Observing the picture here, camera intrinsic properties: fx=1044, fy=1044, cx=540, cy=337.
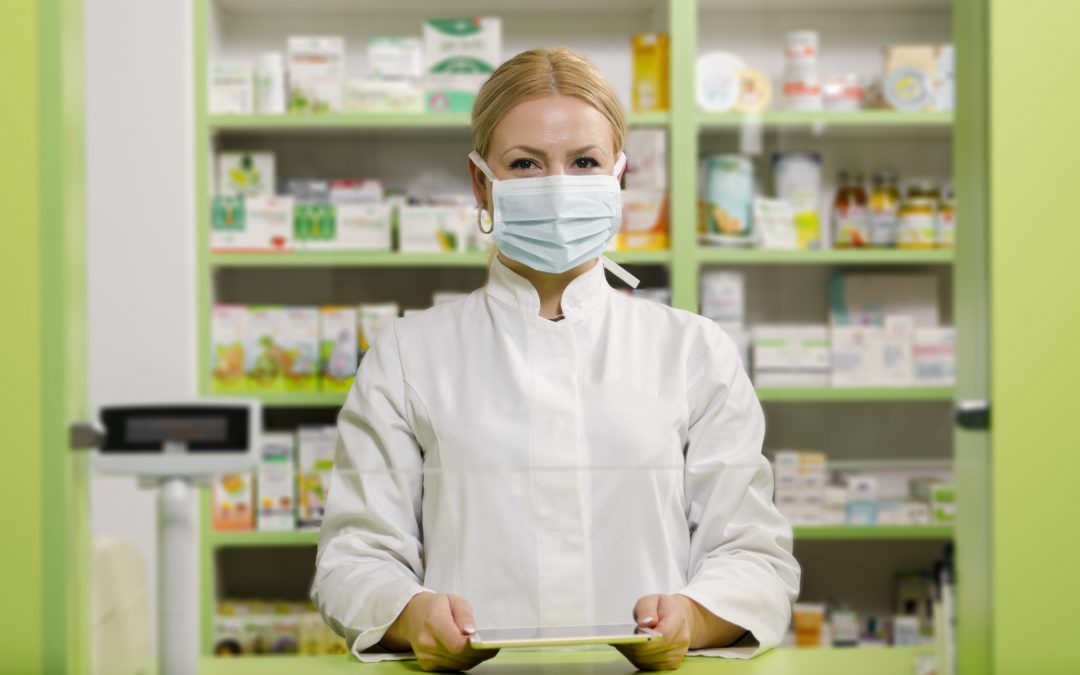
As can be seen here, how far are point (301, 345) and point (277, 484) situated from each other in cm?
17

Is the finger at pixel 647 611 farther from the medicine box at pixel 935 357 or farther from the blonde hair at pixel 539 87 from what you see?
the blonde hair at pixel 539 87

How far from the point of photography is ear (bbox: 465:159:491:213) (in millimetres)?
1269

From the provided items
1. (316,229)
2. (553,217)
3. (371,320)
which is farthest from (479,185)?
(316,229)

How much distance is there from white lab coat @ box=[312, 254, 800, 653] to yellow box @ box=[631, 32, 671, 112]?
1.41 ft

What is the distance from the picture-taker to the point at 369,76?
1.67 meters

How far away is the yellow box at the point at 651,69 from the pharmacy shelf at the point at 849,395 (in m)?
0.46

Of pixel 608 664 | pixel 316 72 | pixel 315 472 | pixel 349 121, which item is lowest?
pixel 608 664

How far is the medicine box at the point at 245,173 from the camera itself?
1.47m

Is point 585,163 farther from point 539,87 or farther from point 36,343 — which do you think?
point 36,343

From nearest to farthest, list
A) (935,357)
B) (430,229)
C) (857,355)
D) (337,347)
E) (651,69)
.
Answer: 1. (935,357)
2. (337,347)
3. (857,355)
4. (651,69)
5. (430,229)

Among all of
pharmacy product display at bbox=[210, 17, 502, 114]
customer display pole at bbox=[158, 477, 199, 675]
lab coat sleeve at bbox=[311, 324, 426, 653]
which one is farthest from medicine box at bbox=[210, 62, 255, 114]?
customer display pole at bbox=[158, 477, 199, 675]

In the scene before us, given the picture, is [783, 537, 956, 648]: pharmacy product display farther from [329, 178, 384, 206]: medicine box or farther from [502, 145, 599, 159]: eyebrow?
[329, 178, 384, 206]: medicine box

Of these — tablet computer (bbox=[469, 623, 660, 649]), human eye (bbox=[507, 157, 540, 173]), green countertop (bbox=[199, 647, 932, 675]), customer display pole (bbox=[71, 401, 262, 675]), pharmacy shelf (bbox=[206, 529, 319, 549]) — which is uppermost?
human eye (bbox=[507, 157, 540, 173])

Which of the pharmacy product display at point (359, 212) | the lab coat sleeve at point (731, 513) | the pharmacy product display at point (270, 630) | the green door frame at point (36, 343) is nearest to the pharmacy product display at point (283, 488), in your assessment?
the pharmacy product display at point (270, 630)
